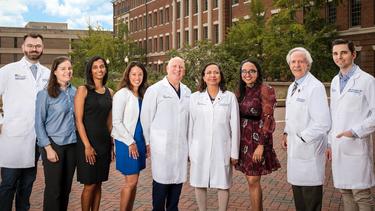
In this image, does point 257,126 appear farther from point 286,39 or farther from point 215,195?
point 286,39

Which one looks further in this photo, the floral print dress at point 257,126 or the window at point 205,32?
the window at point 205,32

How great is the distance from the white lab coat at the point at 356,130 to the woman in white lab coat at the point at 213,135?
1.24 meters

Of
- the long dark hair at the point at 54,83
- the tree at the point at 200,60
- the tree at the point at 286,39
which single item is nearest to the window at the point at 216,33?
the tree at the point at 286,39

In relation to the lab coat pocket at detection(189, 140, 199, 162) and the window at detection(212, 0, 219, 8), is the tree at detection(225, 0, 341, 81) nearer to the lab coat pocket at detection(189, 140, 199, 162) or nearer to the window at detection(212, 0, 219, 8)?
the window at detection(212, 0, 219, 8)

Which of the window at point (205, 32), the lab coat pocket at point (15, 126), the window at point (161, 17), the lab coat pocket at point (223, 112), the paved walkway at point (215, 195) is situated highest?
the window at point (161, 17)

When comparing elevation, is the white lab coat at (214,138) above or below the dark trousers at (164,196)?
above

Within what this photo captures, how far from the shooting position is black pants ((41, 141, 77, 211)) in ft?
17.0

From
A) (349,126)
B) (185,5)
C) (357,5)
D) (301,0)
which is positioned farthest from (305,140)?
(185,5)

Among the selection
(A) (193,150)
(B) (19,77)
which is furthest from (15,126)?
(A) (193,150)

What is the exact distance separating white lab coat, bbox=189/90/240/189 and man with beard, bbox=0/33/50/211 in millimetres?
2075

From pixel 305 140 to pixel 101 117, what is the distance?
2.44 meters

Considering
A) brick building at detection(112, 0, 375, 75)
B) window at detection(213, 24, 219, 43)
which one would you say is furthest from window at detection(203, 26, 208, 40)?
window at detection(213, 24, 219, 43)

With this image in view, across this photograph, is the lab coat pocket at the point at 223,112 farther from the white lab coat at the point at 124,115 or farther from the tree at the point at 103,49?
the tree at the point at 103,49

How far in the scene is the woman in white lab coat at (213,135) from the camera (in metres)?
5.53
